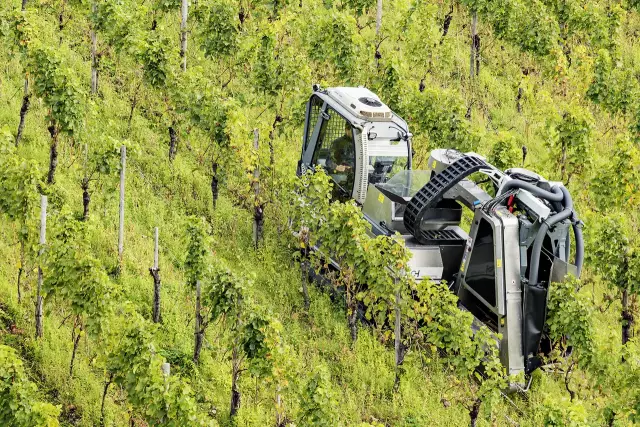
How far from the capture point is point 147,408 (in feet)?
32.8

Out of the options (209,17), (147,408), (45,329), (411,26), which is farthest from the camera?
(411,26)

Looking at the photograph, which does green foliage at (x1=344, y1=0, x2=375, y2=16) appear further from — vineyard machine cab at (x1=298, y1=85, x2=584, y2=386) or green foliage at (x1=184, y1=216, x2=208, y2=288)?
green foliage at (x1=184, y1=216, x2=208, y2=288)

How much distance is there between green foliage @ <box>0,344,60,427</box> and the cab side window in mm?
6633

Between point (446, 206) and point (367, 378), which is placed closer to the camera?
point (367, 378)

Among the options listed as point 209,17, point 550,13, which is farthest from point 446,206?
point 550,13

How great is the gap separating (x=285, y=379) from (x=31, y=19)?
8.05 m

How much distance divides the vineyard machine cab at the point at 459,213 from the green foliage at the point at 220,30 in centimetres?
302

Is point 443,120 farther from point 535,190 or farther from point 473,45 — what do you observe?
point 473,45

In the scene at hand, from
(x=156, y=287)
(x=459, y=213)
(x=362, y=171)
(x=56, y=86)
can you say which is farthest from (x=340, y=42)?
(x=156, y=287)

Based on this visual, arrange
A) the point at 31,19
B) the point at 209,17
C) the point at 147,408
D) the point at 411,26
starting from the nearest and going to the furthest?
the point at 147,408 → the point at 31,19 → the point at 209,17 → the point at 411,26

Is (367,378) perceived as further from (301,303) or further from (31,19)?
(31,19)

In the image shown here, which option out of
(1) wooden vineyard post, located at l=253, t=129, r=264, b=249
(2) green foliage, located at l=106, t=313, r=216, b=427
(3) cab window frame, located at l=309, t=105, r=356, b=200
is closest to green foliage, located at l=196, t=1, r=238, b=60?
(1) wooden vineyard post, located at l=253, t=129, r=264, b=249

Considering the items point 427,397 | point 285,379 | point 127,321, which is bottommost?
point 427,397

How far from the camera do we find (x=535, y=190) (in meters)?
12.4
